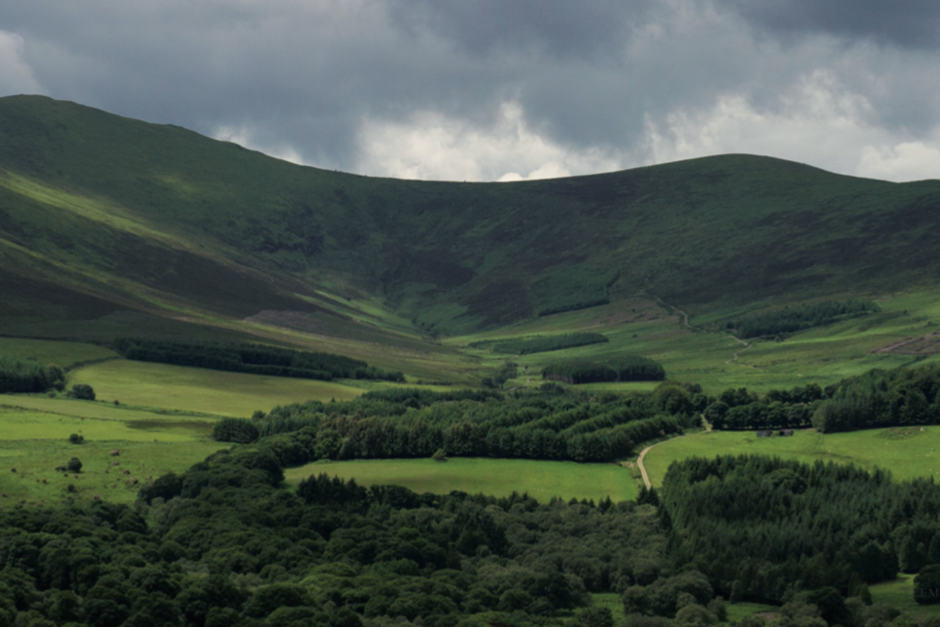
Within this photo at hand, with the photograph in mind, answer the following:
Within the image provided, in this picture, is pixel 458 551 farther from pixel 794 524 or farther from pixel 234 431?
pixel 234 431

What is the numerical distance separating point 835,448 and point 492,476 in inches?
2423

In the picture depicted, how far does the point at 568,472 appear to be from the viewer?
173 metres

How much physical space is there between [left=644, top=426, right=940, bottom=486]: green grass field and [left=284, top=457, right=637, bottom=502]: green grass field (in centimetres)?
935

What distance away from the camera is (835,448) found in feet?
583

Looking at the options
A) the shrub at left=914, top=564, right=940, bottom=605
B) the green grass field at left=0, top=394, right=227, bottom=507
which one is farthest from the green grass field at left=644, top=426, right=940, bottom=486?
the green grass field at left=0, top=394, right=227, bottom=507

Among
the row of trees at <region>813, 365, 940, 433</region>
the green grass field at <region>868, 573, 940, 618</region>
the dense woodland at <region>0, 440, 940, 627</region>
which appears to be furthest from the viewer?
the row of trees at <region>813, 365, 940, 433</region>

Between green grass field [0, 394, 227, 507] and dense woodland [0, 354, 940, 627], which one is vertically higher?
green grass field [0, 394, 227, 507]

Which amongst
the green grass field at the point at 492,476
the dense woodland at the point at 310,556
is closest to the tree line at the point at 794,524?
the dense woodland at the point at 310,556

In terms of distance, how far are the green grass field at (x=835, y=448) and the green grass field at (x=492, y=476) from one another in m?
9.35

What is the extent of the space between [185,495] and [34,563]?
40487 millimetres

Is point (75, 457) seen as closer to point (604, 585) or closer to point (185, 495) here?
point (185, 495)

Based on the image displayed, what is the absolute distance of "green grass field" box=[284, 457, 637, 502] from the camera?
15988 centimetres

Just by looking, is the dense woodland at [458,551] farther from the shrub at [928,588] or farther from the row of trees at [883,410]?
the row of trees at [883,410]

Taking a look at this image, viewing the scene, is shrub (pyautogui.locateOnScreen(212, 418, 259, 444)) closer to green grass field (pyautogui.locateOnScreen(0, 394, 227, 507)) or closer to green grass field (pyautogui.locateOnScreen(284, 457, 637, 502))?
green grass field (pyautogui.locateOnScreen(0, 394, 227, 507))
